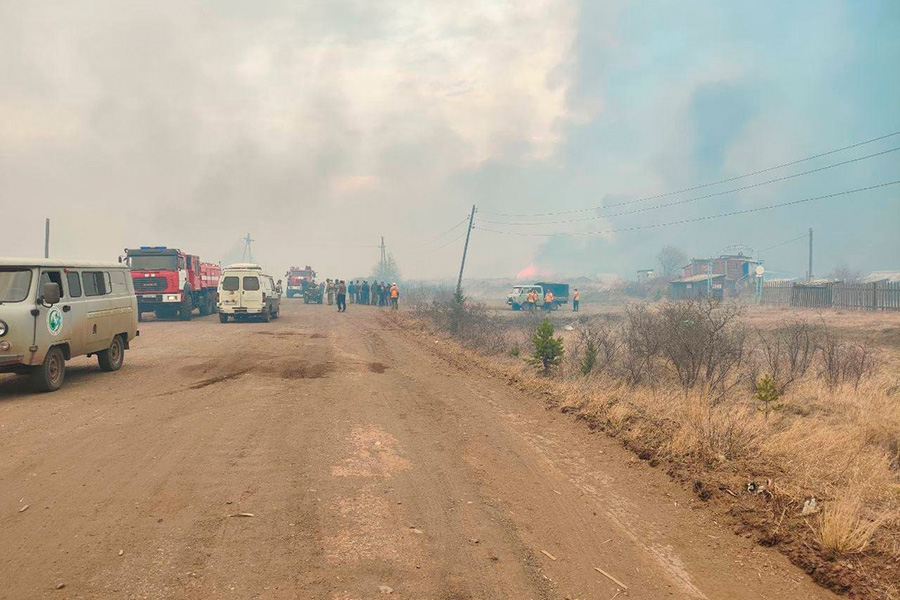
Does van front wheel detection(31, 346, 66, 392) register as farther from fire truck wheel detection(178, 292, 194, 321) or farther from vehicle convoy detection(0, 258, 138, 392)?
fire truck wheel detection(178, 292, 194, 321)

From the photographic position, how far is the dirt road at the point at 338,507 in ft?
12.7

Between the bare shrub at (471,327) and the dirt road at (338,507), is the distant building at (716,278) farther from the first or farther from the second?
the dirt road at (338,507)

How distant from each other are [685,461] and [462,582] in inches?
142

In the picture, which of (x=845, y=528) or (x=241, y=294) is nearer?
(x=845, y=528)

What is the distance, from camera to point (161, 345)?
55.2 ft

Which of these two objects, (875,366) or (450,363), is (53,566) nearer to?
(450,363)

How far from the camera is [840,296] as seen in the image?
39.0 metres

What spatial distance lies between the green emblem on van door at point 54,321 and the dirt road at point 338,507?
104cm

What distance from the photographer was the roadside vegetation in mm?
4527

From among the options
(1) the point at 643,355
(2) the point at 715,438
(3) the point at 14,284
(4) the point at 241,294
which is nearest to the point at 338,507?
(2) the point at 715,438

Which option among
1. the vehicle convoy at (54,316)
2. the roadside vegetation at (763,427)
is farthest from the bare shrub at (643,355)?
the vehicle convoy at (54,316)

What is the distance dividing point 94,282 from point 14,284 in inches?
76.8

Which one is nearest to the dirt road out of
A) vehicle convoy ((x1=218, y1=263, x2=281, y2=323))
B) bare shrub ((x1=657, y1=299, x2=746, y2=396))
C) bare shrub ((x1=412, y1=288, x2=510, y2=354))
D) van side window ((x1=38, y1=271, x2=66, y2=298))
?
van side window ((x1=38, y1=271, x2=66, y2=298))

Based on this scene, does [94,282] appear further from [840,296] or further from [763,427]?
[840,296]
